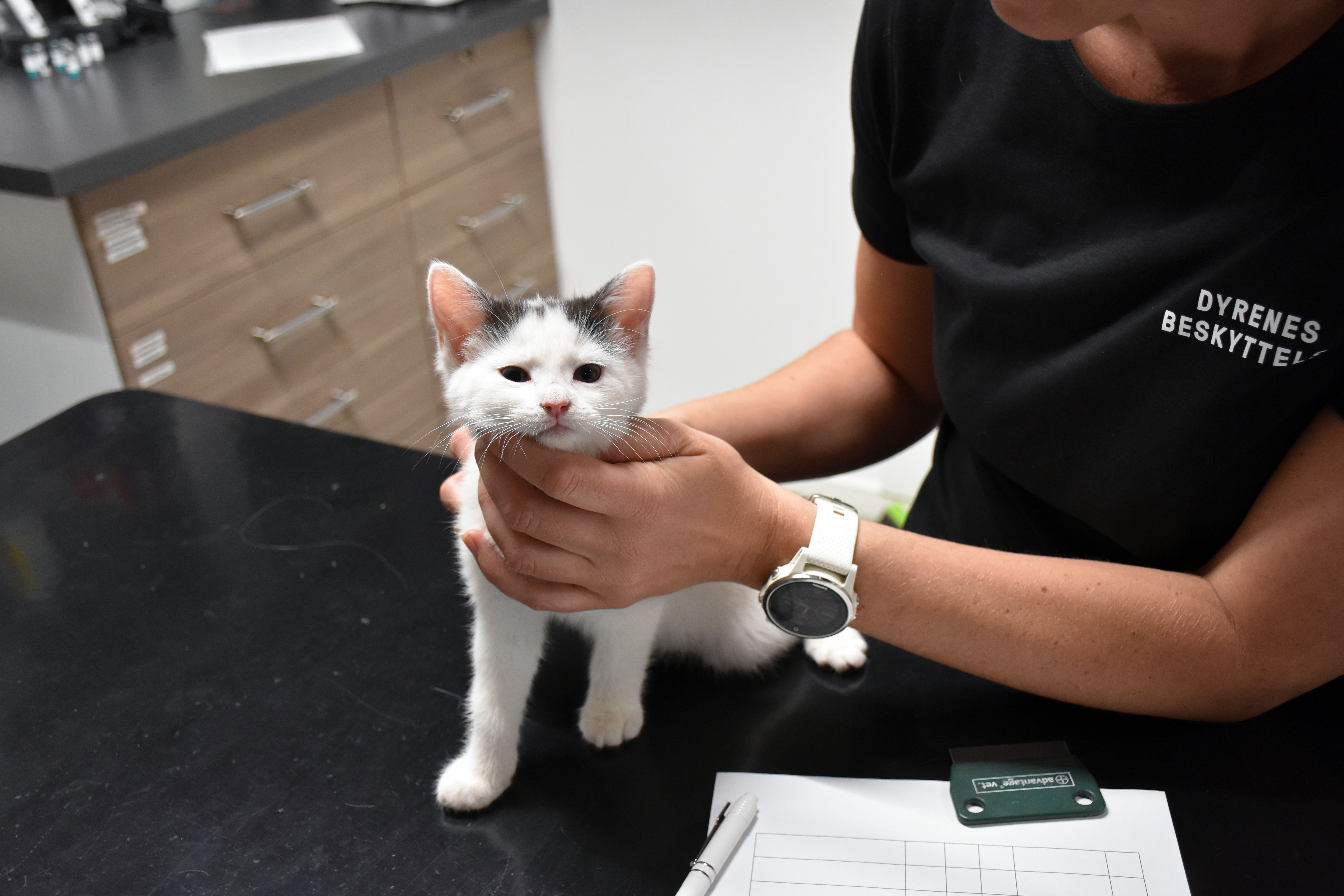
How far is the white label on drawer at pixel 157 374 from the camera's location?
73.0 inches

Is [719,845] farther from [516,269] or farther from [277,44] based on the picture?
[516,269]

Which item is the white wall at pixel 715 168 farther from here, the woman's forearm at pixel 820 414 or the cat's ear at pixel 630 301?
the cat's ear at pixel 630 301

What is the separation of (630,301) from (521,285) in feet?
6.86

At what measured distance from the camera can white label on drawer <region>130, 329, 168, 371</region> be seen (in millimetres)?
1825

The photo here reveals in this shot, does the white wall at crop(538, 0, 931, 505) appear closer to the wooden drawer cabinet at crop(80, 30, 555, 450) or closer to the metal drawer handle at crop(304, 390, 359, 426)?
the wooden drawer cabinet at crop(80, 30, 555, 450)

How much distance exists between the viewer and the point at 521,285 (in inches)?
111

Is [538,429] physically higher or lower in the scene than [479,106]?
higher

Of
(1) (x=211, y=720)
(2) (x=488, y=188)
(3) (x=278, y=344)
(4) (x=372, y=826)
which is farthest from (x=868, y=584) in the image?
(2) (x=488, y=188)

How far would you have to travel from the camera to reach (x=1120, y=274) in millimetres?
784

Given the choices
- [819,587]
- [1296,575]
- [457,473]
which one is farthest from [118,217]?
[1296,575]

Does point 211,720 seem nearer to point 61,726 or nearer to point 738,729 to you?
point 61,726

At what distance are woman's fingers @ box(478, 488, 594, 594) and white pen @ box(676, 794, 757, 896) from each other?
0.19 m

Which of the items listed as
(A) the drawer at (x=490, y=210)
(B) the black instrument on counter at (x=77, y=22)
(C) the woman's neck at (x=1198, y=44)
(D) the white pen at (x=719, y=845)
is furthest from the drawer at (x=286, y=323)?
(C) the woman's neck at (x=1198, y=44)

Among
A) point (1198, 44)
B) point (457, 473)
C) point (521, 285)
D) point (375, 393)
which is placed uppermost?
point (1198, 44)
